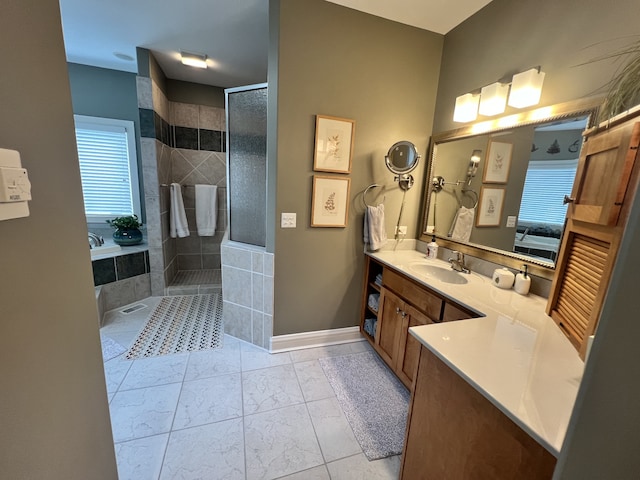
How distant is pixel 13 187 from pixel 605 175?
172 cm

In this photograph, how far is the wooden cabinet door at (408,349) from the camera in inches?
65.7

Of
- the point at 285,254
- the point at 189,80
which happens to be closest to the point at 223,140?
the point at 189,80

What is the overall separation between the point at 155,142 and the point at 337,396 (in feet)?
9.80

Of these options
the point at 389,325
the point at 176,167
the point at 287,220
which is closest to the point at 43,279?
the point at 287,220

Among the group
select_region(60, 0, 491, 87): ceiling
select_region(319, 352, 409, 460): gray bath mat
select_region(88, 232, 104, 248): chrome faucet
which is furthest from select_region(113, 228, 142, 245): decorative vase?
select_region(319, 352, 409, 460): gray bath mat

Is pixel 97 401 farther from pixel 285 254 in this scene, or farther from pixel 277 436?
pixel 285 254

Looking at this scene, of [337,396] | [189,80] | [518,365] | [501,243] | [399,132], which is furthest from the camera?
[189,80]

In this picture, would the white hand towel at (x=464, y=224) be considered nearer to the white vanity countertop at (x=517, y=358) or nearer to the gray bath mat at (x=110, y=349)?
the white vanity countertop at (x=517, y=358)

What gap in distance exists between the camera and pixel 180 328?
99.2 inches

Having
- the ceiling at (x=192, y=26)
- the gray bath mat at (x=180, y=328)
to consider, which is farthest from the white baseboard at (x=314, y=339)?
the ceiling at (x=192, y=26)

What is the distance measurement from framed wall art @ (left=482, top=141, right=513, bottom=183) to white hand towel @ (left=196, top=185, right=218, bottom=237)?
310 cm

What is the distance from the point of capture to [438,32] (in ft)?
6.86

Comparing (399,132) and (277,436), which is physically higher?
(399,132)

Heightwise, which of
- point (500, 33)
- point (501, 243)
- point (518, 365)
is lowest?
point (518, 365)
